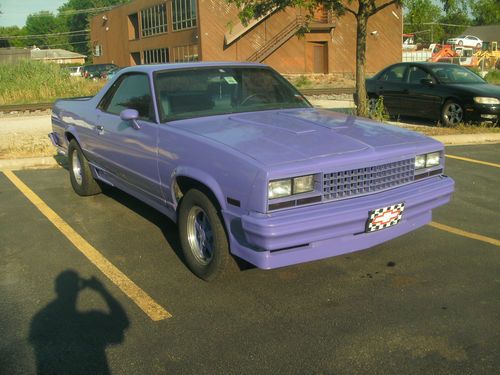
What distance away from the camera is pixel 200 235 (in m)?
4.10

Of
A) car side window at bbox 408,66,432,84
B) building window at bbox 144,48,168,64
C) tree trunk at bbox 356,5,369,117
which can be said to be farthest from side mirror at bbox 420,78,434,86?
building window at bbox 144,48,168,64

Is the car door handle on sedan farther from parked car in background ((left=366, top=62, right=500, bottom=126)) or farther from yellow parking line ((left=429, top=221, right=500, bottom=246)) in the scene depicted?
parked car in background ((left=366, top=62, right=500, bottom=126))

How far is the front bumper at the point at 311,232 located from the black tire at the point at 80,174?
329 centimetres

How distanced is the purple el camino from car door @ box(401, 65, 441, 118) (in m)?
7.24

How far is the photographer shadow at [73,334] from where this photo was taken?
300 centimetres

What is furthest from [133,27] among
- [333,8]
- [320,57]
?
[333,8]

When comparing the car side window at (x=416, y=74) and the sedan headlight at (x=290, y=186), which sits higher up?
the car side window at (x=416, y=74)

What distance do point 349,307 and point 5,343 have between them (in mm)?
2140

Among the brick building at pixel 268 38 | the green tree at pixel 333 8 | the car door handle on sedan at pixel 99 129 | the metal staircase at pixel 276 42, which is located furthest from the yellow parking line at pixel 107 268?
the metal staircase at pixel 276 42

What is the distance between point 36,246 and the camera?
494 cm

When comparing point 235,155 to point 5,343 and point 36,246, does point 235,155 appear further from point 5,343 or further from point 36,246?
point 36,246

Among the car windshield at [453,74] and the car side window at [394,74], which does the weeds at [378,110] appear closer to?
the car side window at [394,74]

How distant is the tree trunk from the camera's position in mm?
10594

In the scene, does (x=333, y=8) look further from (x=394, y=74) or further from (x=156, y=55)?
(x=156, y=55)
